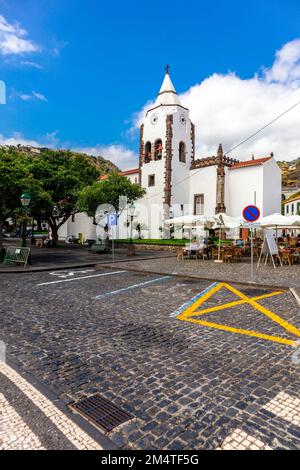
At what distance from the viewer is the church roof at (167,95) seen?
34.6 metres

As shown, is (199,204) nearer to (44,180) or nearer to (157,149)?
(157,149)

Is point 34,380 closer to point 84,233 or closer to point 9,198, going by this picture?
point 9,198

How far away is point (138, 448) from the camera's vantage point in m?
2.28

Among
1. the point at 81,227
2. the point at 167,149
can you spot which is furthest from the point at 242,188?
the point at 81,227

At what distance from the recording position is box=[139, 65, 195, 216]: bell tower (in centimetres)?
3319

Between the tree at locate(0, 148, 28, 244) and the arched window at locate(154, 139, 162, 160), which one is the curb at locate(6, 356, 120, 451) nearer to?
the tree at locate(0, 148, 28, 244)

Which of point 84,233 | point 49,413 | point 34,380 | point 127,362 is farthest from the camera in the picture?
point 84,233

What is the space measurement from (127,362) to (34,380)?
121 cm

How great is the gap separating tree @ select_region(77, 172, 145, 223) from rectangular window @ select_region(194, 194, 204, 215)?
13.0 metres

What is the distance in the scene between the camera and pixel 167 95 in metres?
34.9

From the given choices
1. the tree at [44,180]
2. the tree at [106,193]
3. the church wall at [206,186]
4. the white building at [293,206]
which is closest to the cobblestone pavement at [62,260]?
the tree at [44,180]

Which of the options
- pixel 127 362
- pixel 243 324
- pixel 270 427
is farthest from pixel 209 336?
pixel 270 427

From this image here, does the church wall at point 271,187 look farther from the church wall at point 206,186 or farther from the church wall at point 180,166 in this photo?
the church wall at point 180,166

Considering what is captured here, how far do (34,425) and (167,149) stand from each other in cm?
3290
